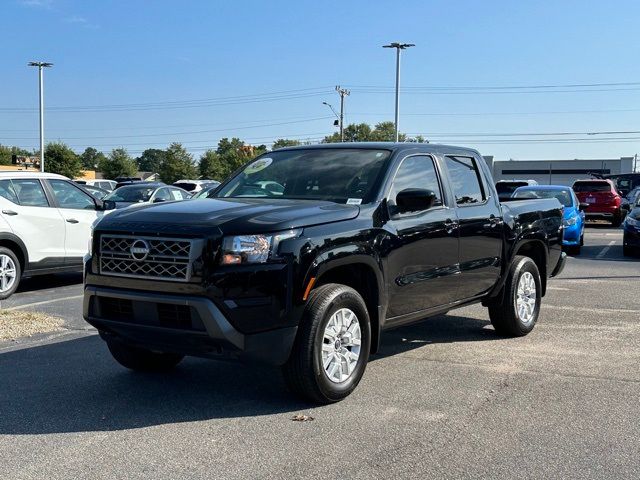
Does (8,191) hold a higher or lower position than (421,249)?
higher

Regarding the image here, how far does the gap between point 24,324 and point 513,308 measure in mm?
5179

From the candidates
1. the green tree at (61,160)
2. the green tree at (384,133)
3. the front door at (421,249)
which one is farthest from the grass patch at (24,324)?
the green tree at (384,133)

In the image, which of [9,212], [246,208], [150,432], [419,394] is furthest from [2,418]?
[9,212]

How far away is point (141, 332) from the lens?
473 cm

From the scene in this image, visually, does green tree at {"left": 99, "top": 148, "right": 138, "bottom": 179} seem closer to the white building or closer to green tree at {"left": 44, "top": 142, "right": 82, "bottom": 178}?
green tree at {"left": 44, "top": 142, "right": 82, "bottom": 178}

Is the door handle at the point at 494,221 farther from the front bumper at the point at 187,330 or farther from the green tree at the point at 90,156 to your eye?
the green tree at the point at 90,156

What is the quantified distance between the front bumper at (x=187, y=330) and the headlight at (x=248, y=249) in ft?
1.04

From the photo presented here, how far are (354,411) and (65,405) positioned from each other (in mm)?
2041

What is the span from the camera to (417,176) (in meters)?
6.02

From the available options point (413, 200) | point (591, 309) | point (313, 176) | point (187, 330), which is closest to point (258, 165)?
Result: point (313, 176)

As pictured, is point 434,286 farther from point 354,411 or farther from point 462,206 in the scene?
point 354,411

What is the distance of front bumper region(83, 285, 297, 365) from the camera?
4445 mm

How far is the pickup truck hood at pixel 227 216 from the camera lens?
4.59 metres

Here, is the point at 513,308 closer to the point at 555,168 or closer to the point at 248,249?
the point at 248,249
